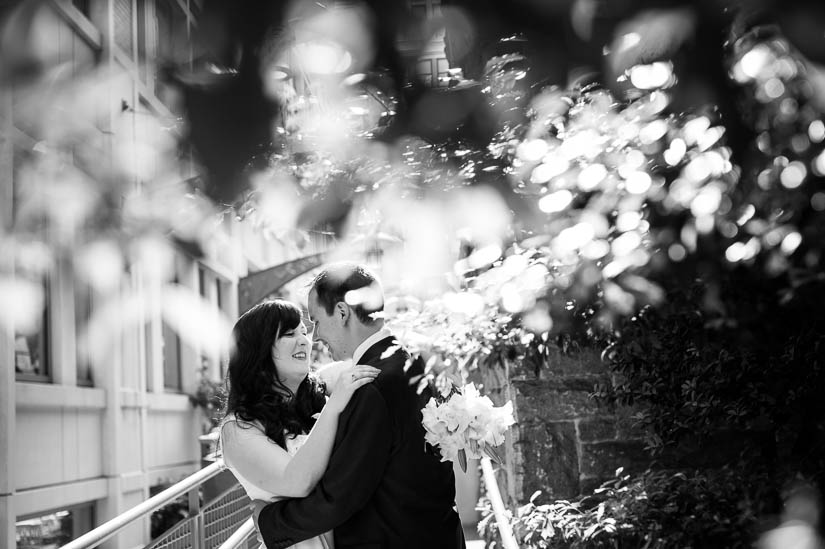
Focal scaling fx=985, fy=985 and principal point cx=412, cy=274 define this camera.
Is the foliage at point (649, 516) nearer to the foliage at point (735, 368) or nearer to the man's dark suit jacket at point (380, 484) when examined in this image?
the foliage at point (735, 368)

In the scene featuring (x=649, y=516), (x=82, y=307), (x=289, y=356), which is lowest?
(x=649, y=516)

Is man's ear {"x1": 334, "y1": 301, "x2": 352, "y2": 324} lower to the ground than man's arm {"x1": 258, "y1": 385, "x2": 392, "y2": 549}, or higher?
higher

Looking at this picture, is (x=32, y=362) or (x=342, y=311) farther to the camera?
(x=32, y=362)

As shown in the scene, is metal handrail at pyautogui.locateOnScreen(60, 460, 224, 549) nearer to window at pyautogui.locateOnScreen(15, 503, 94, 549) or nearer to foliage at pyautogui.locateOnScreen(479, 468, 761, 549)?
foliage at pyautogui.locateOnScreen(479, 468, 761, 549)

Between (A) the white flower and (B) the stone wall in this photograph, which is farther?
(B) the stone wall

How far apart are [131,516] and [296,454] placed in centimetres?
111

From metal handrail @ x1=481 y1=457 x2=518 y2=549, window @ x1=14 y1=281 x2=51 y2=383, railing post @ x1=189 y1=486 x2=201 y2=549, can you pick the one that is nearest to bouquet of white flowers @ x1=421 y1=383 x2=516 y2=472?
metal handrail @ x1=481 y1=457 x2=518 y2=549

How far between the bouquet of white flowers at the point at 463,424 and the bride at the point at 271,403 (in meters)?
0.32

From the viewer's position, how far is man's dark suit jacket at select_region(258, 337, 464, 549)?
107 inches

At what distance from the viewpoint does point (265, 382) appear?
11.9ft

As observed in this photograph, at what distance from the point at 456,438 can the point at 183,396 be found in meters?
11.5

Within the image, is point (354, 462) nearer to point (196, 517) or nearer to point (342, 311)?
point (342, 311)

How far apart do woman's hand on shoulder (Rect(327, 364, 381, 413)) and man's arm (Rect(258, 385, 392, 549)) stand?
0.08ft

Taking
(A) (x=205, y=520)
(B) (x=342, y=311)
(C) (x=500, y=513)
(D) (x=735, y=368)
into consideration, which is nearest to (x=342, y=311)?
(B) (x=342, y=311)
